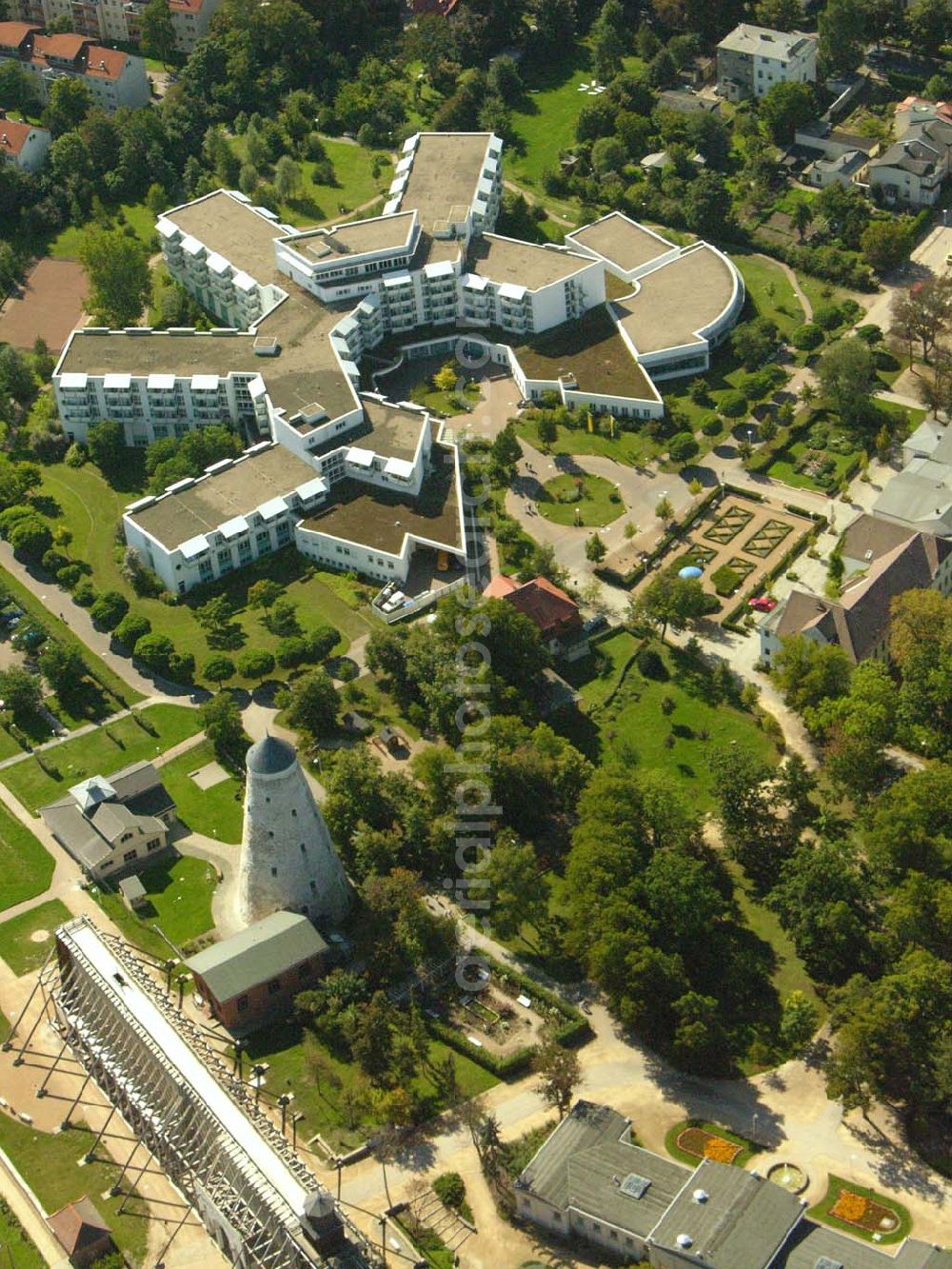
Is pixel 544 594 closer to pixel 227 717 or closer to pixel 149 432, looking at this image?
pixel 227 717

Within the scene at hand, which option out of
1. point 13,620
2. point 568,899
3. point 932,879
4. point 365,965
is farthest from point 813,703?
point 13,620

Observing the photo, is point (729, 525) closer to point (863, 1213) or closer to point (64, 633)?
point (64, 633)

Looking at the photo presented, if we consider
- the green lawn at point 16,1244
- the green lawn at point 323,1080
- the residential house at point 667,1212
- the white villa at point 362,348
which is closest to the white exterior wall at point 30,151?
the white villa at point 362,348

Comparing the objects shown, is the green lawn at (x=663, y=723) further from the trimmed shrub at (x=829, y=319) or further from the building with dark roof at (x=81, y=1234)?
the building with dark roof at (x=81, y=1234)

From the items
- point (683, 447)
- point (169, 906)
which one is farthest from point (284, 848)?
point (683, 447)

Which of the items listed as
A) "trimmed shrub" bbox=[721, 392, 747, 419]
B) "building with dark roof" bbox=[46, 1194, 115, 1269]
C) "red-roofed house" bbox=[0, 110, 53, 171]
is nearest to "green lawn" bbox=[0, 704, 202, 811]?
"building with dark roof" bbox=[46, 1194, 115, 1269]

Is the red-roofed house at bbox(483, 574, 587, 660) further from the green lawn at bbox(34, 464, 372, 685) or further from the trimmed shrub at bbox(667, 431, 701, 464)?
the trimmed shrub at bbox(667, 431, 701, 464)

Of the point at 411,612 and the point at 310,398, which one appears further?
the point at 310,398
